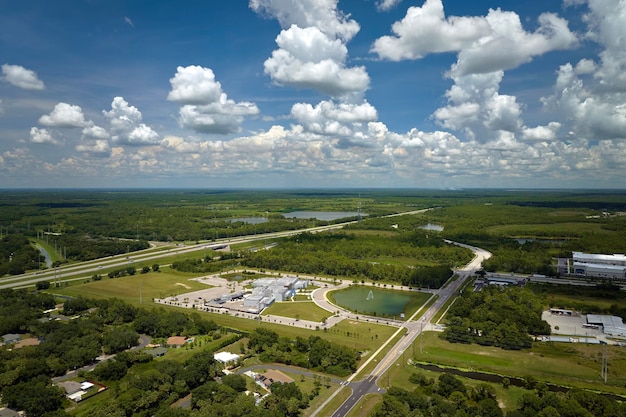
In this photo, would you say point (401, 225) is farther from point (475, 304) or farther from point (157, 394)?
point (157, 394)

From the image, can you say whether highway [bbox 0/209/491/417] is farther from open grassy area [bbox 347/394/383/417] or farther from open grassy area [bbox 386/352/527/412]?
open grassy area [bbox 386/352/527/412]

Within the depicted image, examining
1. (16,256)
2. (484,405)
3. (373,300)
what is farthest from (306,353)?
(16,256)

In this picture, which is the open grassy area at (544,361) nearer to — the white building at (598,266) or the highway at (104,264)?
the white building at (598,266)

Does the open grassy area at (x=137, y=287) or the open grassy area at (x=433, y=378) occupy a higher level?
the open grassy area at (x=137, y=287)

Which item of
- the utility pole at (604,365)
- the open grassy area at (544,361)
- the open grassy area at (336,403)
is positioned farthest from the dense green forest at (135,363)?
the utility pole at (604,365)

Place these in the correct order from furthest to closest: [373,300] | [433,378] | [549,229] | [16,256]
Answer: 1. [549,229]
2. [16,256]
3. [373,300]
4. [433,378]

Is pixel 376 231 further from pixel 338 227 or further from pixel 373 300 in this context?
pixel 373 300

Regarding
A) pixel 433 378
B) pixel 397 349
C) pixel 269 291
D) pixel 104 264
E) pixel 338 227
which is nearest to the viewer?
pixel 433 378
